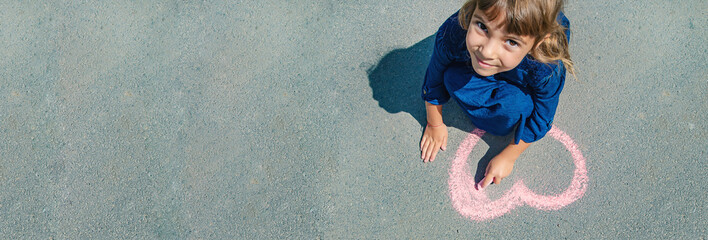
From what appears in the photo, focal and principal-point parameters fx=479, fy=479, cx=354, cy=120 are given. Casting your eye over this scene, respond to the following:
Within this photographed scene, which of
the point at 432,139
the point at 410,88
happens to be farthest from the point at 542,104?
the point at 410,88

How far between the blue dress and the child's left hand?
209mm

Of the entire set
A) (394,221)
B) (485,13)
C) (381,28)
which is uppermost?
(485,13)

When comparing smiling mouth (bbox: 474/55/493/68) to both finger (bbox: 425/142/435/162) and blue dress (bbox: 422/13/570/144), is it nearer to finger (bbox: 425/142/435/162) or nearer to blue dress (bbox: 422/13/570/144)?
blue dress (bbox: 422/13/570/144)

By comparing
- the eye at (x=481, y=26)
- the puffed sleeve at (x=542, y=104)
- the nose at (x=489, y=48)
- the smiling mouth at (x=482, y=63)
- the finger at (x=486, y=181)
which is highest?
the eye at (x=481, y=26)

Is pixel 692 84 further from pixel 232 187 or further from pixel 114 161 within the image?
pixel 114 161

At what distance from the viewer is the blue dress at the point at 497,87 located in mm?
2027

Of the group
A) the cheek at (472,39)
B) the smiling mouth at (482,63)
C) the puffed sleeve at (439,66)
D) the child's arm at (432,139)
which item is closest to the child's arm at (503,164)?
the child's arm at (432,139)

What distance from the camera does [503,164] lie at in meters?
2.67

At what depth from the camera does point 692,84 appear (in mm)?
2832

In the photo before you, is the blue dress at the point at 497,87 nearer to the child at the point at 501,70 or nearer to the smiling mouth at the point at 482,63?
the child at the point at 501,70

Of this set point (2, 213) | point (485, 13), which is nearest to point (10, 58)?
point (2, 213)

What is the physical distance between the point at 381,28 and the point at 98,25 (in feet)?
5.79

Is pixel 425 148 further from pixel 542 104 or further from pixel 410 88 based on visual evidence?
pixel 542 104

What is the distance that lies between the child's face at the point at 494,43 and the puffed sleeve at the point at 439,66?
34 centimetres
